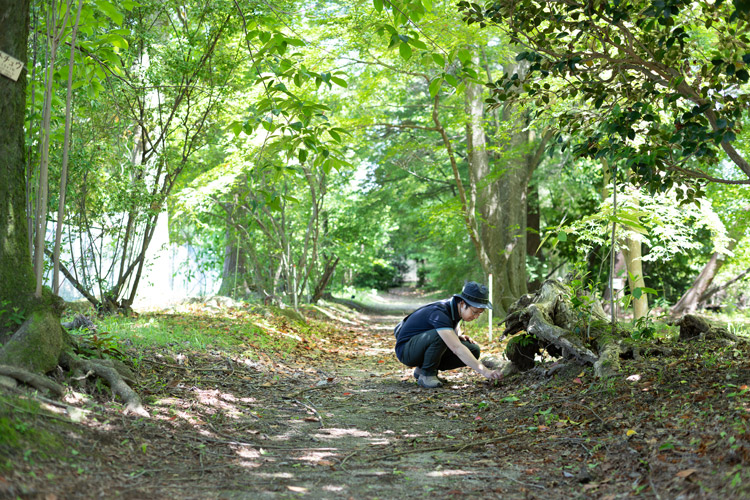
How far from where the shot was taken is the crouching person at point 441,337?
19.1 feet

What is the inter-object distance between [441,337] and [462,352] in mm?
325

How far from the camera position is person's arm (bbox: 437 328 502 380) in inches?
226

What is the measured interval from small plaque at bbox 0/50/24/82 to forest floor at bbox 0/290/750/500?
205cm

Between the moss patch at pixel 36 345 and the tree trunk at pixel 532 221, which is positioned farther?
the tree trunk at pixel 532 221

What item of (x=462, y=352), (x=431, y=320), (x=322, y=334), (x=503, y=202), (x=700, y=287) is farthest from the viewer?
(x=700, y=287)

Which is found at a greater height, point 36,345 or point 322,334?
point 36,345

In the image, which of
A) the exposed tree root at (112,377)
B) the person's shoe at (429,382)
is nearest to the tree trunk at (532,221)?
the person's shoe at (429,382)

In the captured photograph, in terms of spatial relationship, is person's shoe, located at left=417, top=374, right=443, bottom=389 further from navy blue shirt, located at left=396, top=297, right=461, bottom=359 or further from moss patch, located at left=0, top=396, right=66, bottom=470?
moss patch, located at left=0, top=396, right=66, bottom=470

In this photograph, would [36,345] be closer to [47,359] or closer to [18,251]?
[47,359]

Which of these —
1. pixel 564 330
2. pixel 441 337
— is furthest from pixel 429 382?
pixel 564 330

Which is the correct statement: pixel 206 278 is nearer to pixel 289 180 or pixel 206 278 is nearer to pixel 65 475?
pixel 289 180

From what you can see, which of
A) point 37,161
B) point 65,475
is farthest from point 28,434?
point 37,161

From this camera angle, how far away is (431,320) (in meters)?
6.20

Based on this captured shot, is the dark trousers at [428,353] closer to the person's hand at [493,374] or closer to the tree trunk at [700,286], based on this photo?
the person's hand at [493,374]
